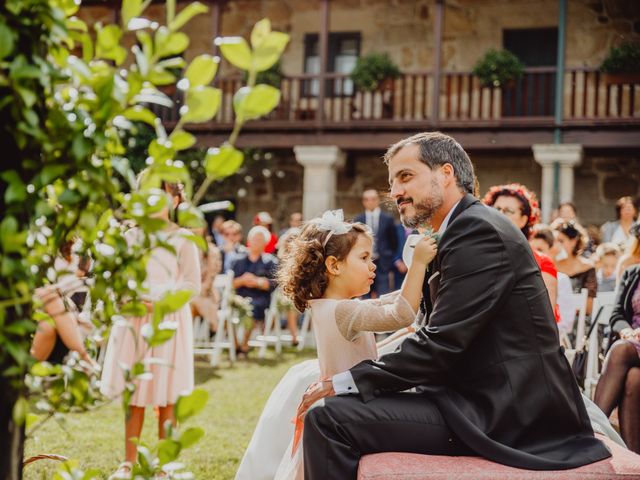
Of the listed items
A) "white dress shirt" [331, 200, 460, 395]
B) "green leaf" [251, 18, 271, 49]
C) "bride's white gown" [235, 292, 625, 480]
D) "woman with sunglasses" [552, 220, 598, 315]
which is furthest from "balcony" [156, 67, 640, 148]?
"green leaf" [251, 18, 271, 49]

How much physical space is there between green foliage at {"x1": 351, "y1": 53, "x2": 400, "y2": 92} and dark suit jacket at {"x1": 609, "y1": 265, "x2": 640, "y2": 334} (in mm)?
10063

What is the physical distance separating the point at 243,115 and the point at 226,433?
4645mm

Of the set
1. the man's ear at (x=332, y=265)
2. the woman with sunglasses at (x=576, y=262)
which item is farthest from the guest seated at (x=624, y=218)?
the man's ear at (x=332, y=265)

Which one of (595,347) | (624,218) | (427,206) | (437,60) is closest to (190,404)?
(427,206)

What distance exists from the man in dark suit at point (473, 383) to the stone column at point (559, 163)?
38.2 feet

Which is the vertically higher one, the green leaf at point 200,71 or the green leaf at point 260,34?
the green leaf at point 260,34

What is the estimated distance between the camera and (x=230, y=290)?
9797 mm

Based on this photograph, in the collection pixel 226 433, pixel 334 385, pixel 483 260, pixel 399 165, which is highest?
pixel 399 165

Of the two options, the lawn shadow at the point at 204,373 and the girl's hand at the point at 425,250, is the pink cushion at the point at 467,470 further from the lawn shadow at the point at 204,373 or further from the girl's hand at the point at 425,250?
the lawn shadow at the point at 204,373

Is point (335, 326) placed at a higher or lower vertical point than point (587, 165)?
lower

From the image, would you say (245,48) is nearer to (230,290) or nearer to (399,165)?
(399,165)

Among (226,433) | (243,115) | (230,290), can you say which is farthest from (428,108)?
(243,115)

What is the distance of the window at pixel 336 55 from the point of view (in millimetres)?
16562

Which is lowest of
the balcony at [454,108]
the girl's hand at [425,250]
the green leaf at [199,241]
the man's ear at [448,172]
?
the girl's hand at [425,250]
